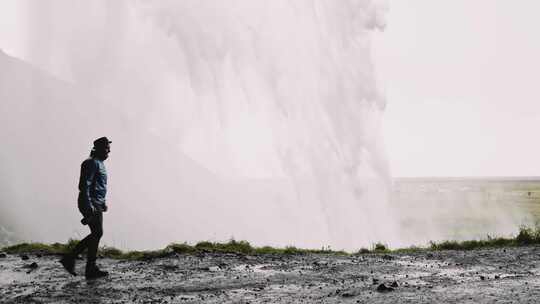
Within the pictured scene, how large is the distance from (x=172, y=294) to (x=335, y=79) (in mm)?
33277

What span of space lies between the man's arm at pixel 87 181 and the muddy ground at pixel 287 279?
151 centimetres

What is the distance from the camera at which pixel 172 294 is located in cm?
820

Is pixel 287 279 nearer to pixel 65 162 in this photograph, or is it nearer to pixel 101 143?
pixel 101 143

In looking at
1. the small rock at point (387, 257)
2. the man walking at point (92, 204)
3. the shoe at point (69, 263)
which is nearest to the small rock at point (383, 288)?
the small rock at point (387, 257)

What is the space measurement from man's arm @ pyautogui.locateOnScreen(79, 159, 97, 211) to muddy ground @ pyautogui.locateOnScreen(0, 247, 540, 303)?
151cm

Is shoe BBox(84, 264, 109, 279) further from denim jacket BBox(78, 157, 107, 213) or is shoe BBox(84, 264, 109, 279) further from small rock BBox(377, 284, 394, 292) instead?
small rock BBox(377, 284, 394, 292)

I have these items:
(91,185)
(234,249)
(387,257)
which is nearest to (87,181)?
(91,185)

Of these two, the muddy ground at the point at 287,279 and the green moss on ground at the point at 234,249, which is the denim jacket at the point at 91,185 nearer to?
the muddy ground at the point at 287,279

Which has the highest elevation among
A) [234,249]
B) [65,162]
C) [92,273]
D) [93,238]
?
[65,162]

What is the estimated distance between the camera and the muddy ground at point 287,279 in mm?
7863

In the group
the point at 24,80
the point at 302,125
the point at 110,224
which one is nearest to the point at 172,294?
the point at 302,125

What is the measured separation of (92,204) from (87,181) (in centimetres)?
51

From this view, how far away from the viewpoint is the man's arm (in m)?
9.89

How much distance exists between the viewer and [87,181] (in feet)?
32.7
